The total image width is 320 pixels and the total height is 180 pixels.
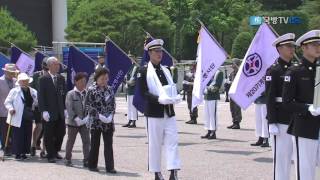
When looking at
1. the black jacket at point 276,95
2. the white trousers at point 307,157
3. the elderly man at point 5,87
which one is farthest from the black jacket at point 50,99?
the white trousers at point 307,157

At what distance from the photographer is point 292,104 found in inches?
280

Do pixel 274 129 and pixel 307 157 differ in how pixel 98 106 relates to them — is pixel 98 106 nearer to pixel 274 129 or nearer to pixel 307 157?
pixel 274 129

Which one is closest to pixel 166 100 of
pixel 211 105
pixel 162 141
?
pixel 162 141

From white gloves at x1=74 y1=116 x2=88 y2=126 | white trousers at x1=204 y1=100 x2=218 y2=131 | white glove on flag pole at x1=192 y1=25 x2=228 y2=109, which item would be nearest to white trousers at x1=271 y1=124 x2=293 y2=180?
white gloves at x1=74 y1=116 x2=88 y2=126

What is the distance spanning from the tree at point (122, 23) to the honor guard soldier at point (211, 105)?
36.1 metres

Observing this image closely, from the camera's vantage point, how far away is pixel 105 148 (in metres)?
10.6

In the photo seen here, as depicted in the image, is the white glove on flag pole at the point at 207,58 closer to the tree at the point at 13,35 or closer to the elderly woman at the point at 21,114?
the elderly woman at the point at 21,114

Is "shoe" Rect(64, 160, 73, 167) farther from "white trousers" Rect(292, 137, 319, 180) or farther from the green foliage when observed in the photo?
the green foliage

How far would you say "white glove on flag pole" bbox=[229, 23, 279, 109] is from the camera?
39.2 ft

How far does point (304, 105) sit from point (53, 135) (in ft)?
20.6

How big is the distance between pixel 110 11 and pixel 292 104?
48.0m

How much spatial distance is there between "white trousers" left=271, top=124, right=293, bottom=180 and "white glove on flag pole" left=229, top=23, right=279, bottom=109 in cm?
397

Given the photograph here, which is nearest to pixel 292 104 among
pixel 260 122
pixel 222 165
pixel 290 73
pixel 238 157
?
pixel 290 73

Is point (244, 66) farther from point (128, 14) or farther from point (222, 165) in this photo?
point (128, 14)
